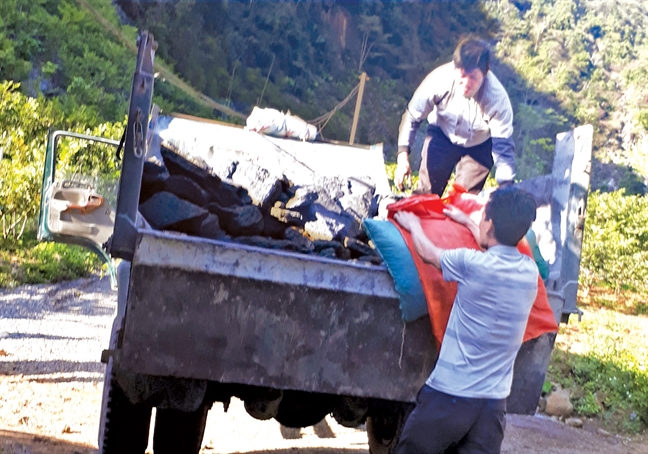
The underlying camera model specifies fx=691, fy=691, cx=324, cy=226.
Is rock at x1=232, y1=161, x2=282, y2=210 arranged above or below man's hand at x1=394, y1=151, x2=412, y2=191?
below

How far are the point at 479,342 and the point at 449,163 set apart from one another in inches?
72.7

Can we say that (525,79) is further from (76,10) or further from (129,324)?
(129,324)

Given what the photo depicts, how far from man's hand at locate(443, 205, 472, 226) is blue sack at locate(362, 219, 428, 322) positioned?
10.8 inches

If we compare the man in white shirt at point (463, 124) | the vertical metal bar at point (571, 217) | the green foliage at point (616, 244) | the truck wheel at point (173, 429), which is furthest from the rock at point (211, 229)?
the green foliage at point (616, 244)

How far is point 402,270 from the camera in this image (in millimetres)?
2336

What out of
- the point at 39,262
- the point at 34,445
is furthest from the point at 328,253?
the point at 39,262

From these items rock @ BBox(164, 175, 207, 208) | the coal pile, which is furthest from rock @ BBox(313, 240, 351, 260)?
rock @ BBox(164, 175, 207, 208)

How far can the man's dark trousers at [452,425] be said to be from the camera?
2.24 meters

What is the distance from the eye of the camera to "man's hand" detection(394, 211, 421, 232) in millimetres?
2490

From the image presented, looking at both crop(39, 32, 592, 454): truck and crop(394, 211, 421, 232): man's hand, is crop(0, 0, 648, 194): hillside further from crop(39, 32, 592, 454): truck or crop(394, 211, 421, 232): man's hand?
crop(394, 211, 421, 232): man's hand

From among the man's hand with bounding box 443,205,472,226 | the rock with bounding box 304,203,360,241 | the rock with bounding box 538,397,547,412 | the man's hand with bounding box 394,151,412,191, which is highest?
the man's hand with bounding box 394,151,412,191

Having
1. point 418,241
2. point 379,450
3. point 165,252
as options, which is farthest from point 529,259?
point 379,450

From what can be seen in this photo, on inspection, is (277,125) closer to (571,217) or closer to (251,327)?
(571,217)

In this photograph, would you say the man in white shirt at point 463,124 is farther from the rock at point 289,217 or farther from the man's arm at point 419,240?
the man's arm at point 419,240
